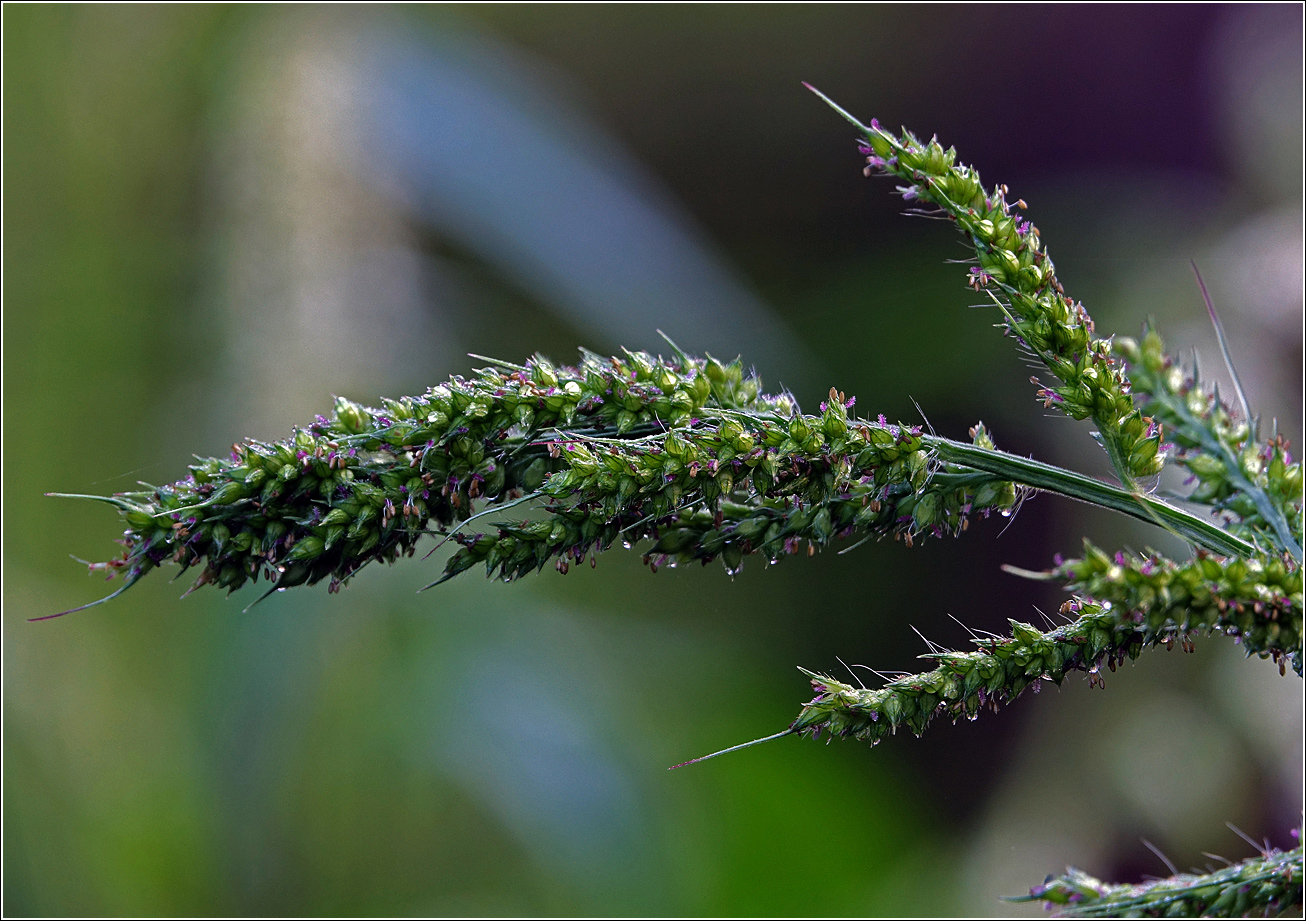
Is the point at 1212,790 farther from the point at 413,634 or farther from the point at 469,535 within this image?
the point at 469,535

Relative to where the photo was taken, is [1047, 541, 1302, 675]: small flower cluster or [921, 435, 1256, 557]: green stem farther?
[921, 435, 1256, 557]: green stem

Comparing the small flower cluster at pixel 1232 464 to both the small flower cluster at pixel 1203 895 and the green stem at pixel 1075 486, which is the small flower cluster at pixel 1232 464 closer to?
the green stem at pixel 1075 486

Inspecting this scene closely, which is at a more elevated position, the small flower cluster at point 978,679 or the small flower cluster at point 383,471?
the small flower cluster at point 383,471

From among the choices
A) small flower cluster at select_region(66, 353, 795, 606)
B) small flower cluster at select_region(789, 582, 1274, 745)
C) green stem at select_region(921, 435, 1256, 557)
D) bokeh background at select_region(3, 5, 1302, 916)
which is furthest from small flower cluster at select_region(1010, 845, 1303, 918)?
bokeh background at select_region(3, 5, 1302, 916)

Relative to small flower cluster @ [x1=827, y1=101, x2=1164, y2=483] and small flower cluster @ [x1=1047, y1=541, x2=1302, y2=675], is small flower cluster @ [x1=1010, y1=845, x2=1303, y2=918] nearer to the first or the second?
small flower cluster @ [x1=1047, y1=541, x2=1302, y2=675]

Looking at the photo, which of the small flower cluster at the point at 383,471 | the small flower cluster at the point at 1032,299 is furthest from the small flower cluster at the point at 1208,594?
the small flower cluster at the point at 383,471

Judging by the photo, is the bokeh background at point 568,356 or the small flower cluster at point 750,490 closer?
the small flower cluster at point 750,490

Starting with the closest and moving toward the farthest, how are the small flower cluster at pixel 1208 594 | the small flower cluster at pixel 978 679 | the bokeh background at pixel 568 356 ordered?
the small flower cluster at pixel 1208 594 < the small flower cluster at pixel 978 679 < the bokeh background at pixel 568 356
